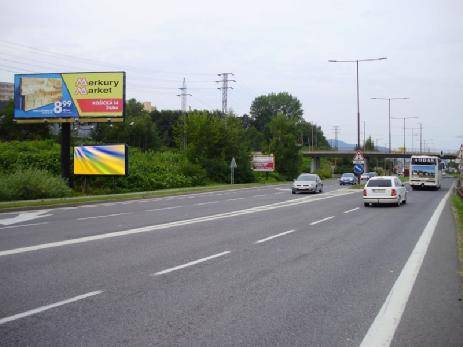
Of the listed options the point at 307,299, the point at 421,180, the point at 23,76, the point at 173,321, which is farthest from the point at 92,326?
the point at 421,180

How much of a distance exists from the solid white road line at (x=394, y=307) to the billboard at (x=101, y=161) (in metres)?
25.8

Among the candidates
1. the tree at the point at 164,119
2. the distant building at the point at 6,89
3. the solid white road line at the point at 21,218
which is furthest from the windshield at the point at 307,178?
the distant building at the point at 6,89

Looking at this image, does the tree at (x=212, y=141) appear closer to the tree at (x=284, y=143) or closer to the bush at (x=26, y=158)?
the bush at (x=26, y=158)

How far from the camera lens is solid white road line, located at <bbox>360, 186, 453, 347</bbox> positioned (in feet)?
17.6

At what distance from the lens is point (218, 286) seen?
7.64 meters

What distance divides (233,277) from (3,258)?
4.44 m

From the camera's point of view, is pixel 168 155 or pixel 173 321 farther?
pixel 168 155

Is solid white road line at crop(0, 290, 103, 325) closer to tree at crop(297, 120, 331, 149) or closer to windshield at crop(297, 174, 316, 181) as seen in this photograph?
windshield at crop(297, 174, 316, 181)

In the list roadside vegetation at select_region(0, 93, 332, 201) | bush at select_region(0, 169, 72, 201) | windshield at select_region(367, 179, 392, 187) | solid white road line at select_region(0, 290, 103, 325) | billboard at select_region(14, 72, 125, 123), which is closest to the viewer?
solid white road line at select_region(0, 290, 103, 325)

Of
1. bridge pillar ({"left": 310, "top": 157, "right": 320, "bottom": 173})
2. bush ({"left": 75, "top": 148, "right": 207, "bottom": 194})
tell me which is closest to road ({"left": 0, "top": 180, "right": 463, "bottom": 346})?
bush ({"left": 75, "top": 148, "right": 207, "bottom": 194})

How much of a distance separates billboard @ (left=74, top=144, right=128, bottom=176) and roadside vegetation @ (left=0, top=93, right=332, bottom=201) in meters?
1.37

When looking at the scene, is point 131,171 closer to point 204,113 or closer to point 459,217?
point 204,113

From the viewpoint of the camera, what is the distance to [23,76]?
35.9 meters

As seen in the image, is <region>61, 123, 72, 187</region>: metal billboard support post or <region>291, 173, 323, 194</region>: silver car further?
<region>291, 173, 323, 194</region>: silver car
